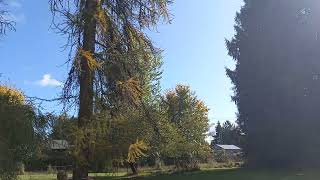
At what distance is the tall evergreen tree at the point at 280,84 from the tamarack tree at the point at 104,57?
2311cm

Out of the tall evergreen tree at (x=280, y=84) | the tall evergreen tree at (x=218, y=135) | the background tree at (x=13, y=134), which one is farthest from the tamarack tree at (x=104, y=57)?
the tall evergreen tree at (x=218, y=135)

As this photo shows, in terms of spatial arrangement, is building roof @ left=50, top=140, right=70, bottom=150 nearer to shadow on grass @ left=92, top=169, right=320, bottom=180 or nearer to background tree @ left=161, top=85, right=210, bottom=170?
shadow on grass @ left=92, top=169, right=320, bottom=180

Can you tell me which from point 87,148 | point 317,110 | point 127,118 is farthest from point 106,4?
point 317,110

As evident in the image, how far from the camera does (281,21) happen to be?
3909 centimetres

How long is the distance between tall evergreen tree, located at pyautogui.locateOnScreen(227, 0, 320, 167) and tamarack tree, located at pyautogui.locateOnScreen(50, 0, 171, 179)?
910 inches

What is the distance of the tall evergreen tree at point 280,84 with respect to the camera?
120 feet

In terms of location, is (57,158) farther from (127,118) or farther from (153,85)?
(153,85)

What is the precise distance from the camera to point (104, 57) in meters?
15.4

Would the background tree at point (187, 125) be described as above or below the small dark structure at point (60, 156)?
above

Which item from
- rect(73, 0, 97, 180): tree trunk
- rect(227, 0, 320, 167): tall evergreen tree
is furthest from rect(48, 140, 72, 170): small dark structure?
rect(227, 0, 320, 167): tall evergreen tree

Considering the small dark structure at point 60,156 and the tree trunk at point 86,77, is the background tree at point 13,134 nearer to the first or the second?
the small dark structure at point 60,156

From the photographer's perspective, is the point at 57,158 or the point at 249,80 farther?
the point at 249,80

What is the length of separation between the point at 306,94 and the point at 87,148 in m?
26.8

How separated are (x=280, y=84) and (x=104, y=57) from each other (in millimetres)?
24558
